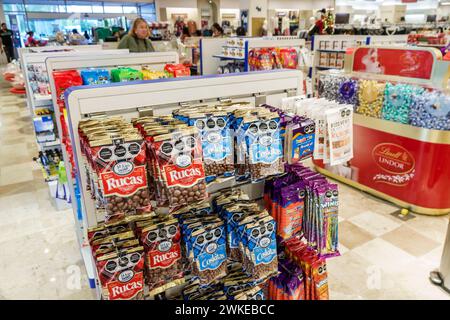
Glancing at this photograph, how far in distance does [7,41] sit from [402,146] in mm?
17312

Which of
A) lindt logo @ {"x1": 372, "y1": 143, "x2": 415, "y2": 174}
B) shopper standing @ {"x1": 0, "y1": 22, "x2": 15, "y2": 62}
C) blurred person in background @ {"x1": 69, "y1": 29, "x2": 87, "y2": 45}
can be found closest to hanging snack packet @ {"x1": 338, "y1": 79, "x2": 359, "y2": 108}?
lindt logo @ {"x1": 372, "y1": 143, "x2": 415, "y2": 174}

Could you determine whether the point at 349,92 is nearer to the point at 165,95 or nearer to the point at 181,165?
the point at 165,95

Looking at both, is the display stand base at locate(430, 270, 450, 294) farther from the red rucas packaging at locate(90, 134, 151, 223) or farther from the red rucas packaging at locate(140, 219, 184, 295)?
the red rucas packaging at locate(90, 134, 151, 223)

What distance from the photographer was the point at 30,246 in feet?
10.4

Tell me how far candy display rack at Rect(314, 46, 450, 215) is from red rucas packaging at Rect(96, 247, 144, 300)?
9.89ft

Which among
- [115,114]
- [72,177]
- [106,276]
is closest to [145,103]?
[115,114]

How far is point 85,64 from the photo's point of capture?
2.87m

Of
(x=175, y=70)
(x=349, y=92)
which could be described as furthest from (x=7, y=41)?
(x=349, y=92)

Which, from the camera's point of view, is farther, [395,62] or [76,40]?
[76,40]

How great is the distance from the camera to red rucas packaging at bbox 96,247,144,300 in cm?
142

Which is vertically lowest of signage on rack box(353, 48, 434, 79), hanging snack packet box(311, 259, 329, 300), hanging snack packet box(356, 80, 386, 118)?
hanging snack packet box(311, 259, 329, 300)

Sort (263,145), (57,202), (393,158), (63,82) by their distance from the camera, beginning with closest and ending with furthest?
(263,145) < (63,82) < (393,158) < (57,202)

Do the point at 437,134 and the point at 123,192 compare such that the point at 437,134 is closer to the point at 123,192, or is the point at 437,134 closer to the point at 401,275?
the point at 401,275

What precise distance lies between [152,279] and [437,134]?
2.98 m
